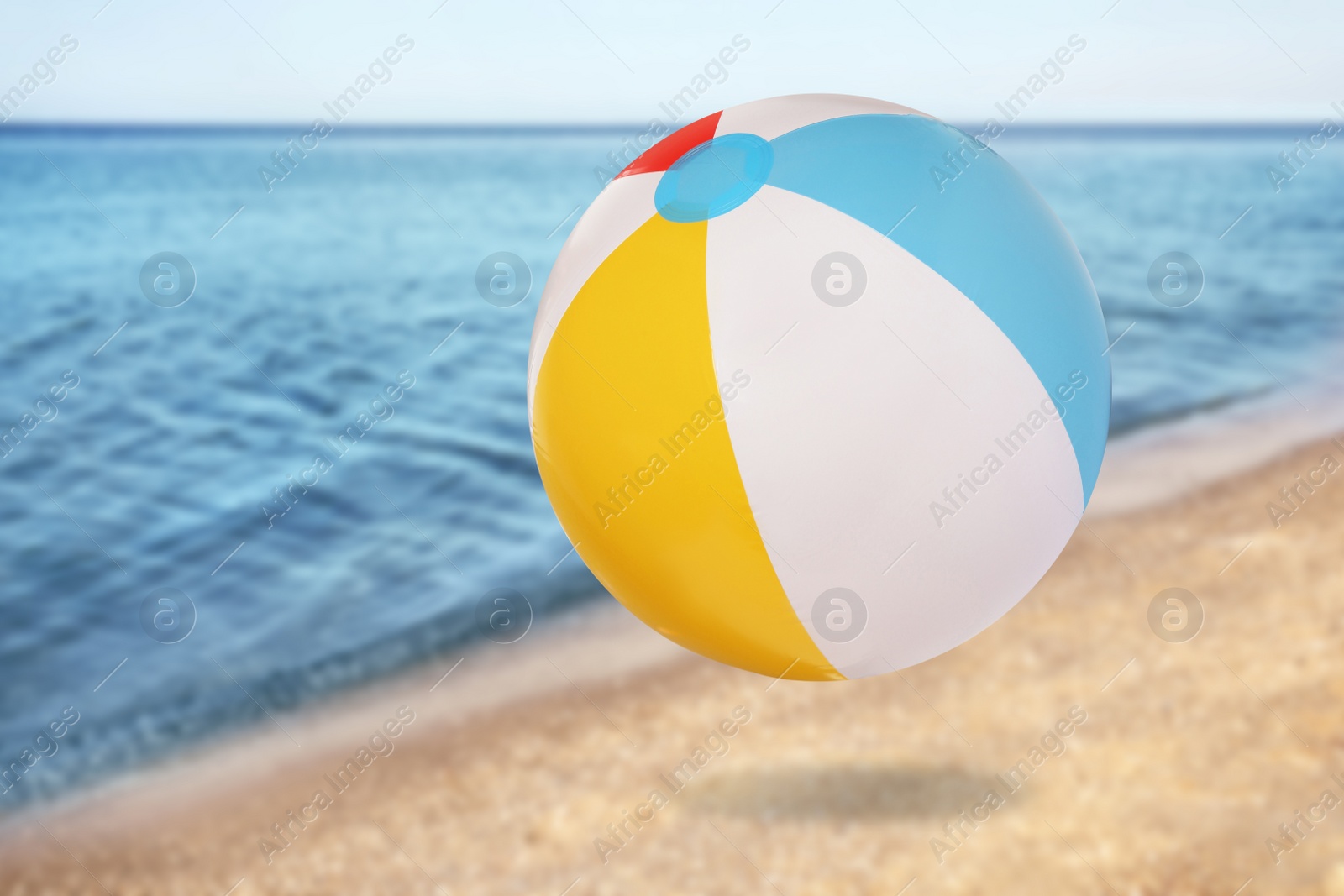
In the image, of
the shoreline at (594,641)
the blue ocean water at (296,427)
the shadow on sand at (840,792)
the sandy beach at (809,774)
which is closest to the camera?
the sandy beach at (809,774)

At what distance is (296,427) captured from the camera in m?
7.81

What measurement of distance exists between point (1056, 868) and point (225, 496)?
17.4 ft

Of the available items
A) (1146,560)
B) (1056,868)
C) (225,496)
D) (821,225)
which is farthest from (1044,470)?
(225,496)

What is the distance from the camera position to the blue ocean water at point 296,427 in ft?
17.6

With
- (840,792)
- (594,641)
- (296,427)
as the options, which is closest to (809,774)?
(840,792)

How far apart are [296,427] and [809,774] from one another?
202 inches

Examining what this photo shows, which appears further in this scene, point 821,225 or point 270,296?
point 270,296

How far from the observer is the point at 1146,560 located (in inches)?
214

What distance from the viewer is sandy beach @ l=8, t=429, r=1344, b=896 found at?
352 centimetres

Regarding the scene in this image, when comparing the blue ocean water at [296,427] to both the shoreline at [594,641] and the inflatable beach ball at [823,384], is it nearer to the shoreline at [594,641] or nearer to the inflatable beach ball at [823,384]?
the shoreline at [594,641]

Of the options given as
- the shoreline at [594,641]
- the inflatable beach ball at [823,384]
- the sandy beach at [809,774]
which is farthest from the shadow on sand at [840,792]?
the inflatable beach ball at [823,384]

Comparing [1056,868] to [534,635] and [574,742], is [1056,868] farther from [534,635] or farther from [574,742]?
[534,635]

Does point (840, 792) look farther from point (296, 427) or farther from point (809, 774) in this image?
point (296, 427)

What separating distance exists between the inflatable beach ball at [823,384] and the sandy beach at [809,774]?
1.43 meters
